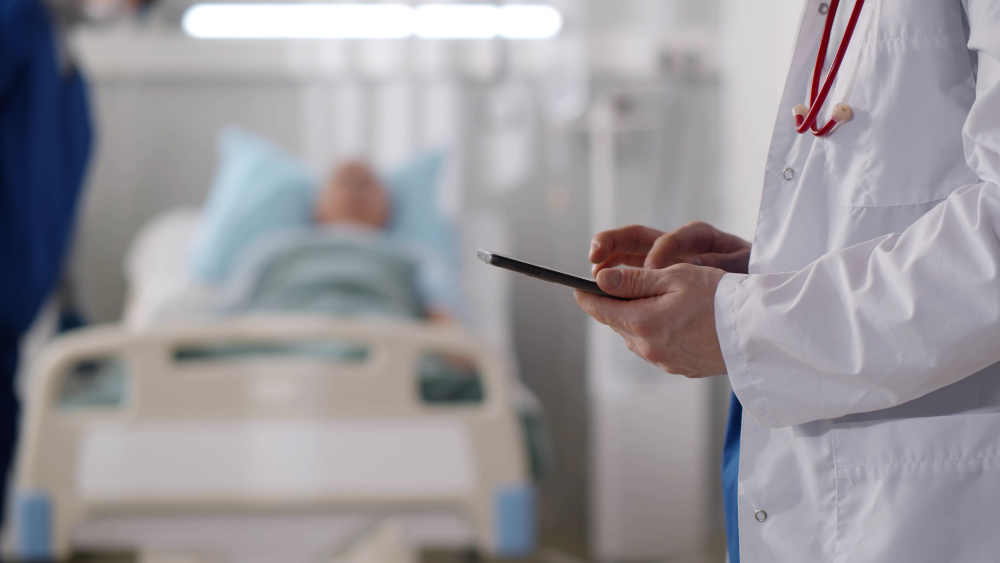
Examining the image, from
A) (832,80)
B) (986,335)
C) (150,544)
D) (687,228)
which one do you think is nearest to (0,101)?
(150,544)

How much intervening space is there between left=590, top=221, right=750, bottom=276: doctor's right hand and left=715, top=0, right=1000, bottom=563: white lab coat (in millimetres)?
85

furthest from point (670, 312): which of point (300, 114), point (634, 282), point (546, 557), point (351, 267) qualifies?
point (300, 114)

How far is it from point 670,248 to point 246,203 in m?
1.67

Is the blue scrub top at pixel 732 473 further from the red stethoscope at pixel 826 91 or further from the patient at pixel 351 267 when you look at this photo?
the patient at pixel 351 267

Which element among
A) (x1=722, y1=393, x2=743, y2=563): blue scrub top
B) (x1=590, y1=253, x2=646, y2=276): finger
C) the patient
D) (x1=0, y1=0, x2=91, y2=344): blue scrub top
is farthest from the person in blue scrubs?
(x1=722, y1=393, x2=743, y2=563): blue scrub top

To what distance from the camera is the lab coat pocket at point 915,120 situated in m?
0.51

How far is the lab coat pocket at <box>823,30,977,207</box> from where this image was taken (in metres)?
0.51

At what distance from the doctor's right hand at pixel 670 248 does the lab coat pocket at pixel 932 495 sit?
201mm

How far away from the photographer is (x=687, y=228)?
0.65 m

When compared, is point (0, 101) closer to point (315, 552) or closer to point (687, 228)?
point (315, 552)

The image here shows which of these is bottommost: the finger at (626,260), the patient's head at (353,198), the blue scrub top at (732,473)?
the patient's head at (353,198)

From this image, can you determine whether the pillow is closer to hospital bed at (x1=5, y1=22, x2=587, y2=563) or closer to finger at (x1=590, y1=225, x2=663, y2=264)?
hospital bed at (x1=5, y1=22, x2=587, y2=563)

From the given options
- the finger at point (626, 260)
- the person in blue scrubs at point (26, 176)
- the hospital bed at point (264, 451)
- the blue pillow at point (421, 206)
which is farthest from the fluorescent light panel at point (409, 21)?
the finger at point (626, 260)

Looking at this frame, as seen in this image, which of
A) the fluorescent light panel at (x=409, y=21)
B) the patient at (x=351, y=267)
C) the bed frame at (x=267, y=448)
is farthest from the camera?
the fluorescent light panel at (x=409, y=21)
